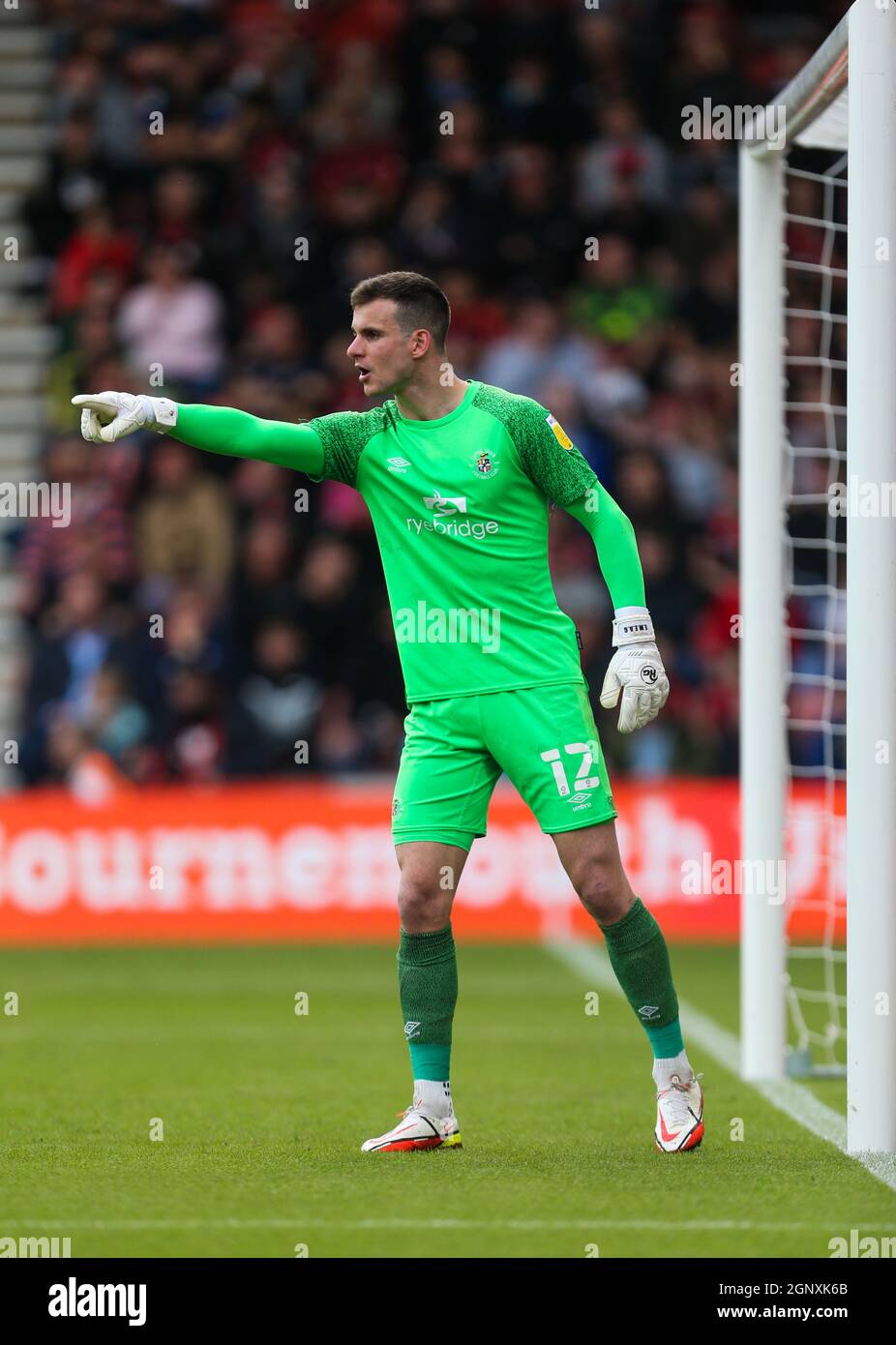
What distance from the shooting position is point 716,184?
17094mm

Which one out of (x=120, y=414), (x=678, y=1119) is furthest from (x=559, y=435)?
(x=678, y=1119)

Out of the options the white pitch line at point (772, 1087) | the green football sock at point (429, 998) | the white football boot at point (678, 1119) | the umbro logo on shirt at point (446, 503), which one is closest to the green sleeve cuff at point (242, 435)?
the umbro logo on shirt at point (446, 503)

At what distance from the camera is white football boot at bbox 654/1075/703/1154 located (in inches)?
239

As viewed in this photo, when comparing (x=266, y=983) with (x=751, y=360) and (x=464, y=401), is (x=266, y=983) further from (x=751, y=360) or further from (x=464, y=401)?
(x=464, y=401)

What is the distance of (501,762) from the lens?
611 cm

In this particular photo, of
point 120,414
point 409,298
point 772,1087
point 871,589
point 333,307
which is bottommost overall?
point 772,1087

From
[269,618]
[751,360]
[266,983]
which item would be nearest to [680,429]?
[269,618]

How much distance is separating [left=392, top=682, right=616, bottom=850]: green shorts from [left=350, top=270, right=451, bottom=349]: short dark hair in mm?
1029

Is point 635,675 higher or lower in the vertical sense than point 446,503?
lower

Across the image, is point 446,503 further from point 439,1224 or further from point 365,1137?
point 439,1224

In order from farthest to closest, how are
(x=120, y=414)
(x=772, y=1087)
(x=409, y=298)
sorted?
1. (x=772, y=1087)
2. (x=409, y=298)
3. (x=120, y=414)

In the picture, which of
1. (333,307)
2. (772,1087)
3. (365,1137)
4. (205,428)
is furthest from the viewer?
(333,307)

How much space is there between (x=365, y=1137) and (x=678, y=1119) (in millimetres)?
936

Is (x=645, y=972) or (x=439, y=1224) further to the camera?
(x=645, y=972)
